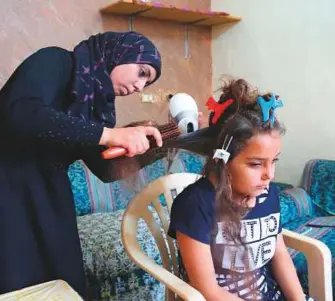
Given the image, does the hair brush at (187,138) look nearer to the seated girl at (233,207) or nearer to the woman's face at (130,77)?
the seated girl at (233,207)

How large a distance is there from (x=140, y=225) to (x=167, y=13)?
1.61 m

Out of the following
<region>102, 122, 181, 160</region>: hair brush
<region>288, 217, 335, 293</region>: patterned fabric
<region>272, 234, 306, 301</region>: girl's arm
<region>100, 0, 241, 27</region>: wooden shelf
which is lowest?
<region>288, 217, 335, 293</region>: patterned fabric

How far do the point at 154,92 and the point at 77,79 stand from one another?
83.5 inches

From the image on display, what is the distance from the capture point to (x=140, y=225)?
7.01 feet

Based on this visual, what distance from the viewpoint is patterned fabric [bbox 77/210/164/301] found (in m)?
1.88

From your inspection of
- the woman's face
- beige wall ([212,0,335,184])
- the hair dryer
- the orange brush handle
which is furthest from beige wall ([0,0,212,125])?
the orange brush handle

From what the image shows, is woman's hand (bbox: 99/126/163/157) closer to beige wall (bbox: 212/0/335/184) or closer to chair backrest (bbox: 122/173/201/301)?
chair backrest (bbox: 122/173/201/301)

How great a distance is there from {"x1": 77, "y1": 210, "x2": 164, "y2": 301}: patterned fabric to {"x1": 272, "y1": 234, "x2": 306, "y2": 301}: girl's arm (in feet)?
2.52

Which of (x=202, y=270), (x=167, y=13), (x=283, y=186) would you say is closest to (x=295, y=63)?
(x=283, y=186)

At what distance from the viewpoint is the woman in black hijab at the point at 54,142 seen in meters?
0.97

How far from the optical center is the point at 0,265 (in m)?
1.05

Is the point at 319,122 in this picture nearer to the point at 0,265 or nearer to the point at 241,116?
the point at 241,116

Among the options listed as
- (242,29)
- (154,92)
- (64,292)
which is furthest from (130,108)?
(64,292)

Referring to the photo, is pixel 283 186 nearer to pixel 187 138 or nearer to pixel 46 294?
pixel 187 138
